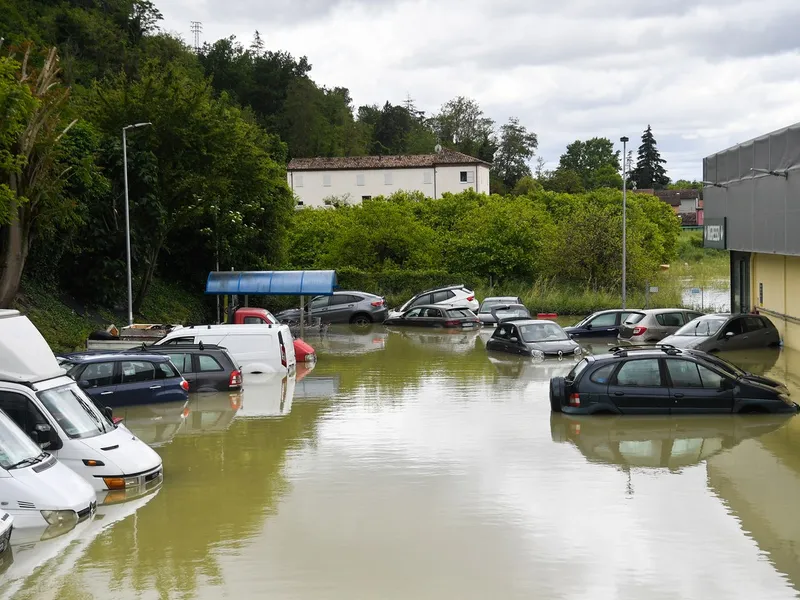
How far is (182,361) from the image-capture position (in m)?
23.6

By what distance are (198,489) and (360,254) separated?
128 feet

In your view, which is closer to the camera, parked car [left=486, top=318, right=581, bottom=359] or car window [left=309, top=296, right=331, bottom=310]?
parked car [left=486, top=318, right=581, bottom=359]

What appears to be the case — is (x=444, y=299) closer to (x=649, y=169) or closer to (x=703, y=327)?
(x=703, y=327)

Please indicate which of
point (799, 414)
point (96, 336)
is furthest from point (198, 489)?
point (96, 336)

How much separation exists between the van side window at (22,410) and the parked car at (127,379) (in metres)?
6.66

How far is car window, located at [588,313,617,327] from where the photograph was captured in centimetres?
3514

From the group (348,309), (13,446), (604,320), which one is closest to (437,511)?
(13,446)

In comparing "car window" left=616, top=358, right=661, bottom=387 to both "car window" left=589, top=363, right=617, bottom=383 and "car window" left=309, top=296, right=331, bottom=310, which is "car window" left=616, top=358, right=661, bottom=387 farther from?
"car window" left=309, top=296, right=331, bottom=310

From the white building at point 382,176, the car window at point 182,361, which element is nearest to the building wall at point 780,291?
the car window at point 182,361

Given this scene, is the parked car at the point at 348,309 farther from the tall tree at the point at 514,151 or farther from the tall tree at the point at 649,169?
the tall tree at the point at 649,169

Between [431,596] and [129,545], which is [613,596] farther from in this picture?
[129,545]

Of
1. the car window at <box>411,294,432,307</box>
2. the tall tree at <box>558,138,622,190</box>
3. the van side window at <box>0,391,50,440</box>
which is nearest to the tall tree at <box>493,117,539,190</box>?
the tall tree at <box>558,138,622,190</box>

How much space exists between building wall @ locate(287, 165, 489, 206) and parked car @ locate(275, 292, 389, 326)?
161 ft

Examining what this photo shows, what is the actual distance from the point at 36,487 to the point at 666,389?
A: 39.6 feet
